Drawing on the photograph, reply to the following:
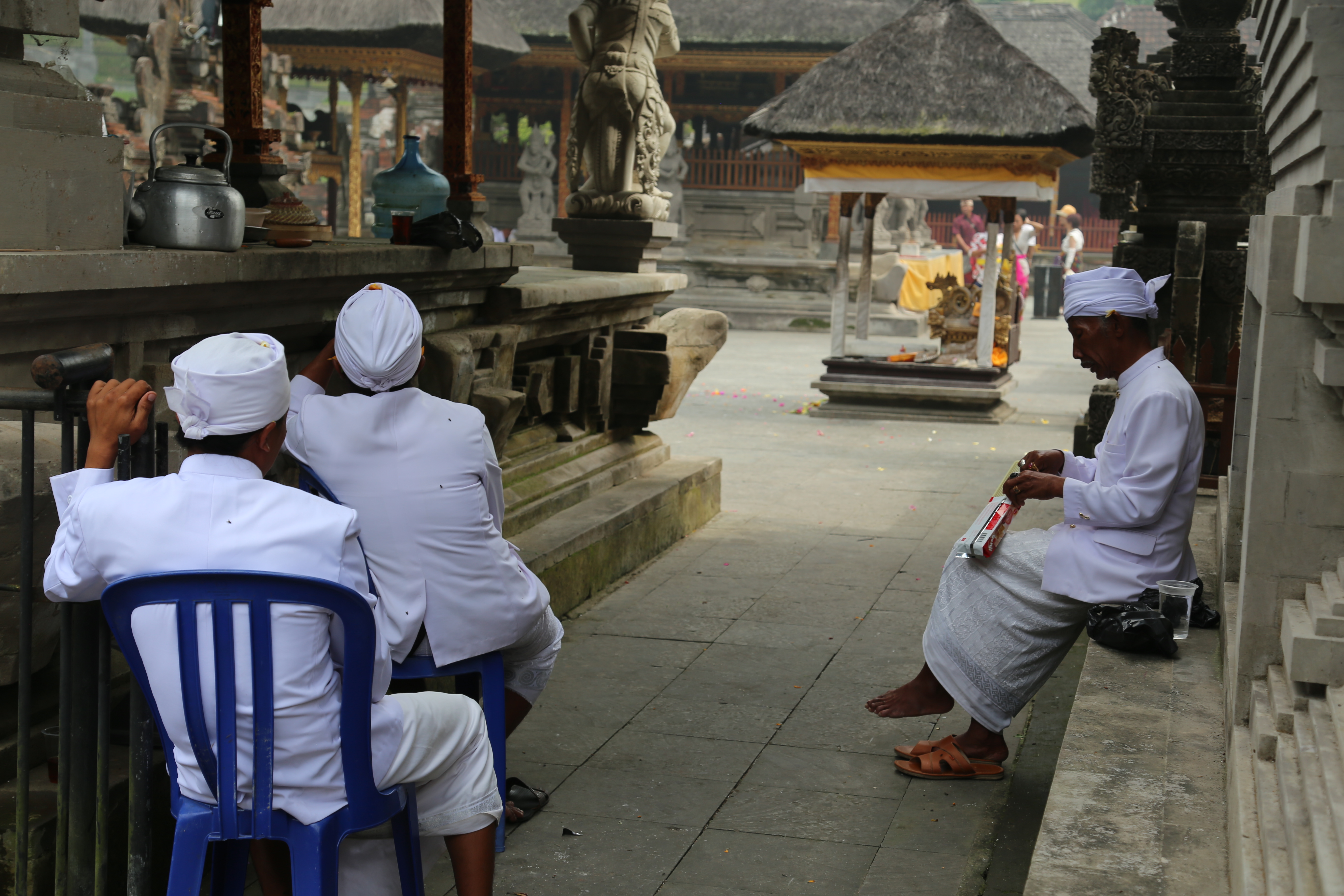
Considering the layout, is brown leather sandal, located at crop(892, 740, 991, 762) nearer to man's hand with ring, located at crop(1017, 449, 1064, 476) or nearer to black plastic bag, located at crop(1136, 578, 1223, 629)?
black plastic bag, located at crop(1136, 578, 1223, 629)

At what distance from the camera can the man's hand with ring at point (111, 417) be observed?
2449 millimetres

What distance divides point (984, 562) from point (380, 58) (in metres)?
19.0

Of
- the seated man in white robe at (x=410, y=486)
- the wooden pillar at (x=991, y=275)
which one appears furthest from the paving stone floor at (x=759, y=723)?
the wooden pillar at (x=991, y=275)

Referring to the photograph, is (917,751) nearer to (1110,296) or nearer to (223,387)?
(1110,296)

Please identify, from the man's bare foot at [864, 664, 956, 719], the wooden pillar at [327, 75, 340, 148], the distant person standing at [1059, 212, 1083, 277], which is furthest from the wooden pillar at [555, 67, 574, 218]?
the man's bare foot at [864, 664, 956, 719]

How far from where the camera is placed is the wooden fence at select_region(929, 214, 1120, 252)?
30781 millimetres

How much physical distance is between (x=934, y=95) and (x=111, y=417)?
10.9 metres

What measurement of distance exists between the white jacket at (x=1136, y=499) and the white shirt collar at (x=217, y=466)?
2.29 m

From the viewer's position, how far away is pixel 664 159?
77.2 ft

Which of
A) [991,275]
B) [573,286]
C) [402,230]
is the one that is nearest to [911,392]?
[991,275]

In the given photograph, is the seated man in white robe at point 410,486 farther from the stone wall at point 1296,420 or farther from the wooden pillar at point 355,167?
the wooden pillar at point 355,167

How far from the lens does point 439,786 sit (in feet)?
8.66

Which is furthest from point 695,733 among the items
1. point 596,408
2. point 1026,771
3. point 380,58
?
point 380,58

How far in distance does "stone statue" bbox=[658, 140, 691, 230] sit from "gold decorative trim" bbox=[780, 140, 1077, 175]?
33.6 ft
